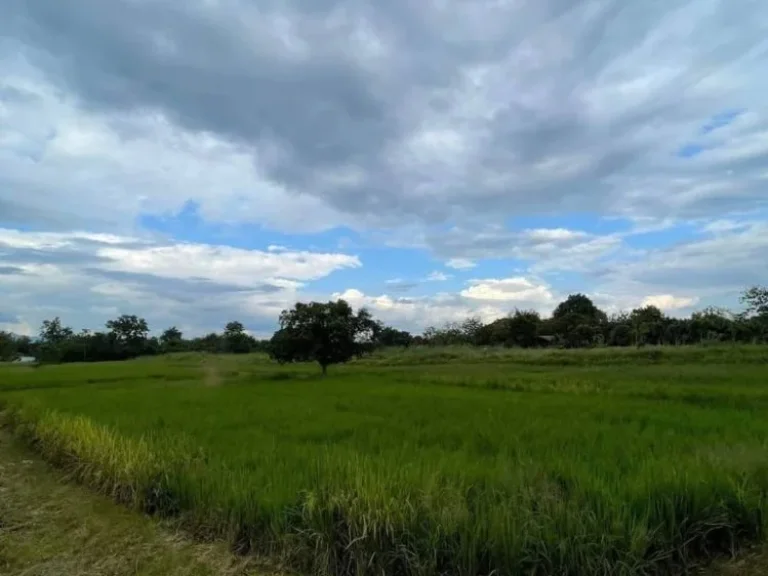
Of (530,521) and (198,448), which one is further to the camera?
(198,448)

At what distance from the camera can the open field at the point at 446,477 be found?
4621mm

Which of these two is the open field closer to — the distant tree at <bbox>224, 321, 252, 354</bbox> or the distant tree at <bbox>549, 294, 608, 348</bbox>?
the distant tree at <bbox>549, 294, 608, 348</bbox>

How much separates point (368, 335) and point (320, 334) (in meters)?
2.83

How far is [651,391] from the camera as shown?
16.4 meters

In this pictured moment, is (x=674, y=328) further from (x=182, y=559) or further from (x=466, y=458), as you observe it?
(x=182, y=559)

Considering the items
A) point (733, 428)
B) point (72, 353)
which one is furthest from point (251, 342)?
point (733, 428)

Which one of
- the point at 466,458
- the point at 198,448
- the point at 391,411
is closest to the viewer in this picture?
the point at 466,458

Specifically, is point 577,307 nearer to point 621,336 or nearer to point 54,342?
point 621,336

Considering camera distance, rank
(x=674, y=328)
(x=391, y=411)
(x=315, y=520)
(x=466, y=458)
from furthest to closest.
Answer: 1. (x=674, y=328)
2. (x=391, y=411)
3. (x=466, y=458)
4. (x=315, y=520)

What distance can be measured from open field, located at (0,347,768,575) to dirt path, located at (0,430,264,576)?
281 millimetres

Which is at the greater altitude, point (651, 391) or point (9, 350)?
point (9, 350)

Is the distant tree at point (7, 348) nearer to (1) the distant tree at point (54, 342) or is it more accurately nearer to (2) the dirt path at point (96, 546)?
(1) the distant tree at point (54, 342)

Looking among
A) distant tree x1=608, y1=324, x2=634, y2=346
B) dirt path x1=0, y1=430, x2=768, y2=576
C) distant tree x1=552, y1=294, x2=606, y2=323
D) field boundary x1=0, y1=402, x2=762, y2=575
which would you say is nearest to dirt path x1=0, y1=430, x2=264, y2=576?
dirt path x1=0, y1=430, x2=768, y2=576

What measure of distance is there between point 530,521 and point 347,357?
26492 mm
